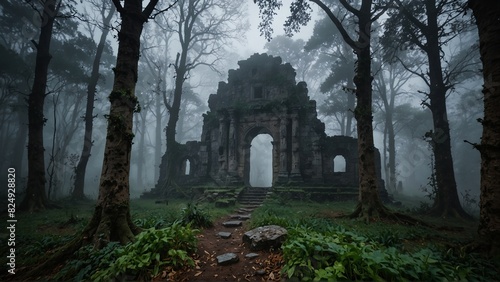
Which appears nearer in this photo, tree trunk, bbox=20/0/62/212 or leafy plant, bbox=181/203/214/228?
leafy plant, bbox=181/203/214/228

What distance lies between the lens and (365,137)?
8.16m

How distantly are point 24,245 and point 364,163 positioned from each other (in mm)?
9823

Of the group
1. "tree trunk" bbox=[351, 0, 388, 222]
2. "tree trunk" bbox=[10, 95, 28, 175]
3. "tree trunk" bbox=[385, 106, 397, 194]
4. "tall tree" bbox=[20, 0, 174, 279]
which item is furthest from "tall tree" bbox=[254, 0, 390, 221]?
"tree trunk" bbox=[10, 95, 28, 175]

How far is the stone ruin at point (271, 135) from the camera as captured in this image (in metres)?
17.0

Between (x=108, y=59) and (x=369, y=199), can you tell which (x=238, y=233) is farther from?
(x=108, y=59)

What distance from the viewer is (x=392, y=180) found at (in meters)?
23.7

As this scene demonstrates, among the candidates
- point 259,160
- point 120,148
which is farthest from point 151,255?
point 259,160

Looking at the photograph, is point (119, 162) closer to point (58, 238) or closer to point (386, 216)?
point (58, 238)

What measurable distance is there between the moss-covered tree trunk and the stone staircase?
861 cm

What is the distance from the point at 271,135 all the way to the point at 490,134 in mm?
14875

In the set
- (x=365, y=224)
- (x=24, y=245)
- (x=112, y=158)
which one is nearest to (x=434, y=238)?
(x=365, y=224)

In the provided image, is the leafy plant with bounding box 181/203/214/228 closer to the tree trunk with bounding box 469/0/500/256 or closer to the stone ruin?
the tree trunk with bounding box 469/0/500/256

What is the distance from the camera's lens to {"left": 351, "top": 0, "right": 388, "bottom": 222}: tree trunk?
7.62 m

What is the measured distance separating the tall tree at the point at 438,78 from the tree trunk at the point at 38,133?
56.1 feet
